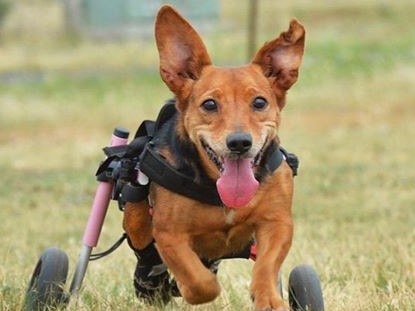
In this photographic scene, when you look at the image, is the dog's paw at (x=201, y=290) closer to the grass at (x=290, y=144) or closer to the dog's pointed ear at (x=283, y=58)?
the grass at (x=290, y=144)

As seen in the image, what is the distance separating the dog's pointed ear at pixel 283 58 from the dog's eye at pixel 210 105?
417 mm

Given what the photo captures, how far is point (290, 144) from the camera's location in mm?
19016

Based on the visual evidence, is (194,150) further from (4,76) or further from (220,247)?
(4,76)

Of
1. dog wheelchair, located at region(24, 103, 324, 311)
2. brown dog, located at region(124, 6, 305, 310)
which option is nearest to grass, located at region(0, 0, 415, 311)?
dog wheelchair, located at region(24, 103, 324, 311)

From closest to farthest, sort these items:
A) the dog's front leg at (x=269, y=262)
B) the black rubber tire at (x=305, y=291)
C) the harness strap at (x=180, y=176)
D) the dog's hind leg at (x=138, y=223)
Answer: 1. the dog's front leg at (x=269, y=262)
2. the harness strap at (x=180, y=176)
3. the black rubber tire at (x=305, y=291)
4. the dog's hind leg at (x=138, y=223)

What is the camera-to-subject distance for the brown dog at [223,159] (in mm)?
5758

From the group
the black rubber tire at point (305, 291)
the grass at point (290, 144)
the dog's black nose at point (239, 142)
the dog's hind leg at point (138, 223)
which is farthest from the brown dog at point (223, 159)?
the grass at point (290, 144)

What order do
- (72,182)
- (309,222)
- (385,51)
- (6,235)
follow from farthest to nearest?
(385,51)
(72,182)
(309,222)
(6,235)

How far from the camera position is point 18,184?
52.2 ft

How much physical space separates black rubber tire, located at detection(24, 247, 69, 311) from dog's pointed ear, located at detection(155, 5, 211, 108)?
1.30m

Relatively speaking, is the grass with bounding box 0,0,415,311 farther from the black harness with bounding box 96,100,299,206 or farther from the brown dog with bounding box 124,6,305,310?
the brown dog with bounding box 124,6,305,310

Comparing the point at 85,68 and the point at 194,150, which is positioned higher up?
the point at 194,150

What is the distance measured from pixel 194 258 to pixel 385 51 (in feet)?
85.4

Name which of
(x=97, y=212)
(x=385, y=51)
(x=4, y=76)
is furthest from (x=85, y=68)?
(x=97, y=212)
